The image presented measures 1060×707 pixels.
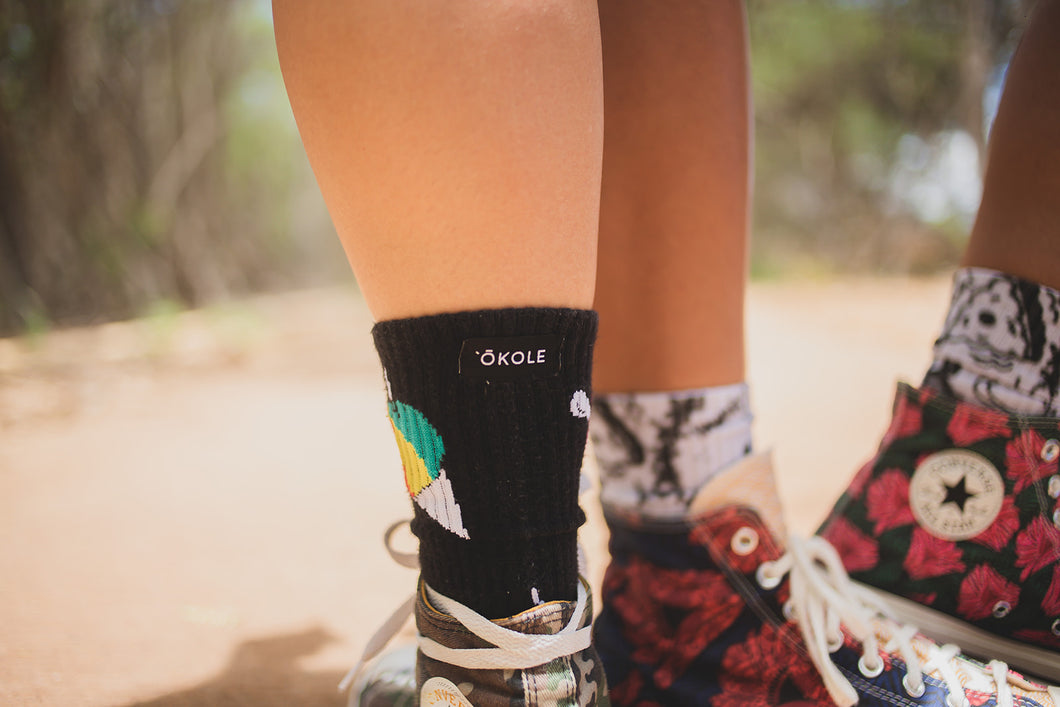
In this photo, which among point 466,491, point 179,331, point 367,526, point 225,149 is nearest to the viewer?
point 466,491

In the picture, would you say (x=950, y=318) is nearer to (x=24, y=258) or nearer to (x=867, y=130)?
(x=24, y=258)

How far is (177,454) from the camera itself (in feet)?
5.34

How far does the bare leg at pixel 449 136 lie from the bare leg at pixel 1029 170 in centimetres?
49

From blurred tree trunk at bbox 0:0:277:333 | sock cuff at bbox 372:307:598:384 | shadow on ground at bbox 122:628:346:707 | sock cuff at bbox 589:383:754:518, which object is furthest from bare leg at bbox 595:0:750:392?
blurred tree trunk at bbox 0:0:277:333

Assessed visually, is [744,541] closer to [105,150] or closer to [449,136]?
[449,136]

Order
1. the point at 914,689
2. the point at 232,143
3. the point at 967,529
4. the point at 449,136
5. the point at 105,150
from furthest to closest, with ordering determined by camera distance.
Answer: the point at 232,143, the point at 105,150, the point at 967,529, the point at 914,689, the point at 449,136

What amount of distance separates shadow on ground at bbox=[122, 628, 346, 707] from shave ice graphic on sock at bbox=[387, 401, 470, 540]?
13.5 inches

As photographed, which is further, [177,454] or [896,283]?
[896,283]

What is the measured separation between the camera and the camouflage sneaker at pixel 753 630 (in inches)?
20.3

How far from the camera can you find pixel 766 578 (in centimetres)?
56

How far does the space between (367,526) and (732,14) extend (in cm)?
94

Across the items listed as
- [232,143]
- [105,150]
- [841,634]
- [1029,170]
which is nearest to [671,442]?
[841,634]

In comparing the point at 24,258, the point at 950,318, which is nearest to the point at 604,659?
the point at 950,318

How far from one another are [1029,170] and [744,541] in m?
0.45
